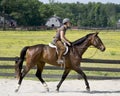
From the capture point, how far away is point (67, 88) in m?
13.7

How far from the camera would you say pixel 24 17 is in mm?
131500

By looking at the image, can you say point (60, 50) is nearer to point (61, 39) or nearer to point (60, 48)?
point (60, 48)

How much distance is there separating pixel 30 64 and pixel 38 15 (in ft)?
416

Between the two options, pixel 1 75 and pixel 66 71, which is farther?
pixel 1 75

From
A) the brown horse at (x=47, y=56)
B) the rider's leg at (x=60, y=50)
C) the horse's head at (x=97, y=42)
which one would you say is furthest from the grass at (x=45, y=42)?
the rider's leg at (x=60, y=50)

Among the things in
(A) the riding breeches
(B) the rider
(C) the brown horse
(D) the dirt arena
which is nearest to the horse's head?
(C) the brown horse

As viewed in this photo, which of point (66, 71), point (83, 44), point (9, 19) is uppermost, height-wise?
point (83, 44)

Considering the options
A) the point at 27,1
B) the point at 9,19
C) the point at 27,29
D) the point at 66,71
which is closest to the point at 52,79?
the point at 66,71

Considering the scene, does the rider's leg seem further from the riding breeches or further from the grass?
the grass

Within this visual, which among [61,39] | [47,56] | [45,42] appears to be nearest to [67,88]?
[47,56]

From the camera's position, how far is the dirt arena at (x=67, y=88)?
12.1 metres

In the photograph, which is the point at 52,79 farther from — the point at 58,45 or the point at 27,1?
the point at 27,1

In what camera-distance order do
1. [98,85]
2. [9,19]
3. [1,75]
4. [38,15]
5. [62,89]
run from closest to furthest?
[62,89] < [98,85] < [1,75] < [9,19] < [38,15]

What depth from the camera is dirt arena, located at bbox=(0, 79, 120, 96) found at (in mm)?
12148
